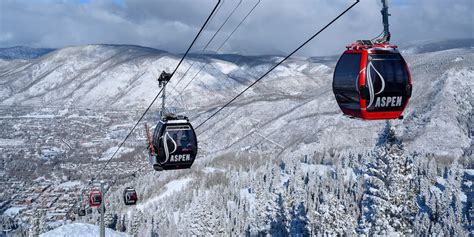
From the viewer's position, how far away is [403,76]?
1498cm

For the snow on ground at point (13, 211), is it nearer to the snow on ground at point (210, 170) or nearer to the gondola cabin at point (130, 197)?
→ the snow on ground at point (210, 170)

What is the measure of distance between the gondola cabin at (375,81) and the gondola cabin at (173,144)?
36.2 ft

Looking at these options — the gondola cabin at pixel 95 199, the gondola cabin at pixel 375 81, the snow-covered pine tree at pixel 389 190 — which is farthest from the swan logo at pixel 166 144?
the snow-covered pine tree at pixel 389 190

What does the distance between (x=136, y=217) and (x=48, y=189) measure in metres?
97.4

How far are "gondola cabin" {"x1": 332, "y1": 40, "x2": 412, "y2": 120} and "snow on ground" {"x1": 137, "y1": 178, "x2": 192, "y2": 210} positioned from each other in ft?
455

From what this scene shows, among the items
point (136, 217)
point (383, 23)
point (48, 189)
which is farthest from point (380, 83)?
point (48, 189)

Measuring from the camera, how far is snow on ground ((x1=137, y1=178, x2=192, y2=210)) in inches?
5991

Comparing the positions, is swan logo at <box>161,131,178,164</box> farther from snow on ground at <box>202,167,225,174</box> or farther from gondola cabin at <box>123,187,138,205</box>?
snow on ground at <box>202,167,225,174</box>

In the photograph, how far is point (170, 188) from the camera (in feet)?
551

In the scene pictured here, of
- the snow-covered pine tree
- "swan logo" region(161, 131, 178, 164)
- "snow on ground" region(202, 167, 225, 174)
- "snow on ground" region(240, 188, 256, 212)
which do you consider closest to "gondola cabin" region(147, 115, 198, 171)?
"swan logo" region(161, 131, 178, 164)

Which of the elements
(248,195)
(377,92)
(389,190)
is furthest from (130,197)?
(248,195)

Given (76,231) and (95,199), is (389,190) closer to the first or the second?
(95,199)

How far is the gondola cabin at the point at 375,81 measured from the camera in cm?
1457

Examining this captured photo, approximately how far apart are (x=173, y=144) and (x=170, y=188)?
5794 inches
